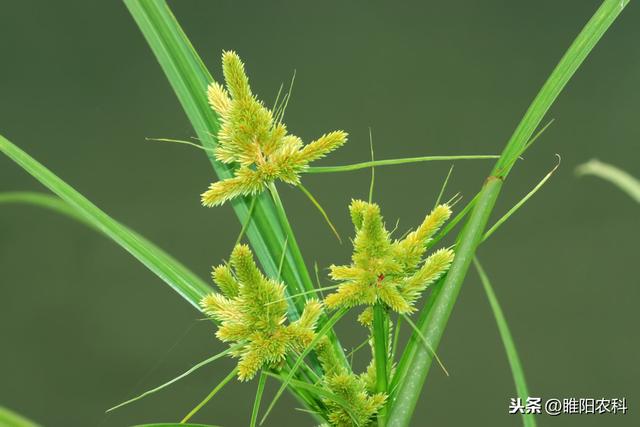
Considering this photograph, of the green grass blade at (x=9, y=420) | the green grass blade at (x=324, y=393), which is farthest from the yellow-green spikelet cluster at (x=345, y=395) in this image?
the green grass blade at (x=9, y=420)

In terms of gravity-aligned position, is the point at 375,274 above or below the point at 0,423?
above

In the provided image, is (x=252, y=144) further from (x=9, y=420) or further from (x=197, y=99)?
(x=9, y=420)

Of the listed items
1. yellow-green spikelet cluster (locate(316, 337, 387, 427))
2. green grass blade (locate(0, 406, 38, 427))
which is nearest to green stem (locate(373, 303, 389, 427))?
yellow-green spikelet cluster (locate(316, 337, 387, 427))

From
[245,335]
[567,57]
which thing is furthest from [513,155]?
[245,335]

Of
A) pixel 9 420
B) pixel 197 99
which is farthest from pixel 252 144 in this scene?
pixel 9 420

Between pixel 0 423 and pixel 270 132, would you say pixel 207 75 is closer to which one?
pixel 270 132

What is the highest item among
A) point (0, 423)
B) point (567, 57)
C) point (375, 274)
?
point (567, 57)
